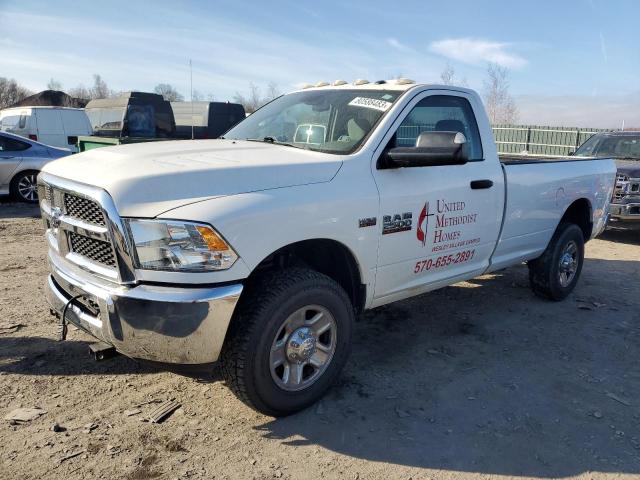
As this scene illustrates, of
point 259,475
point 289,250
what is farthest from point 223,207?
point 259,475

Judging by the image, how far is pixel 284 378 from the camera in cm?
312

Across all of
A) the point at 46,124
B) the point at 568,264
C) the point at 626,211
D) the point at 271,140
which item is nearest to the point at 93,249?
the point at 271,140

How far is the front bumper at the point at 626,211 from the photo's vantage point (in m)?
8.57

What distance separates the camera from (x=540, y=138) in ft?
81.6

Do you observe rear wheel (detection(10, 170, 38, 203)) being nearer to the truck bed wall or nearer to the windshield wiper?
the windshield wiper

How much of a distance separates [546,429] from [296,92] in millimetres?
3207

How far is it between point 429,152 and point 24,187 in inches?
387

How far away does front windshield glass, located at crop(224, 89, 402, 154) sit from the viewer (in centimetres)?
360

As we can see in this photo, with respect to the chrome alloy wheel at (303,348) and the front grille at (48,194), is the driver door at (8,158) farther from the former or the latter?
the chrome alloy wheel at (303,348)

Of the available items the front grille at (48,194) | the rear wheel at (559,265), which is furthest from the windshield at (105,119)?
the rear wheel at (559,265)

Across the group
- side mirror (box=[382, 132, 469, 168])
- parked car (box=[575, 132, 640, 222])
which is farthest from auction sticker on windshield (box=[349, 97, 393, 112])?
parked car (box=[575, 132, 640, 222])

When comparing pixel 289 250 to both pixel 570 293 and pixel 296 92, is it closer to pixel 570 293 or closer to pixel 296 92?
pixel 296 92

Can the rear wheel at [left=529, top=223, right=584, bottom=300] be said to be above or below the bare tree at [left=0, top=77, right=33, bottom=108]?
below

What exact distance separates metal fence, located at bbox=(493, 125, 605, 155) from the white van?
55.2 feet
